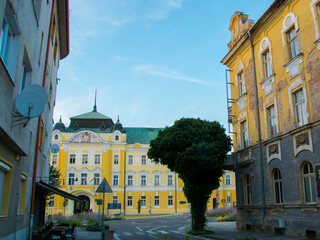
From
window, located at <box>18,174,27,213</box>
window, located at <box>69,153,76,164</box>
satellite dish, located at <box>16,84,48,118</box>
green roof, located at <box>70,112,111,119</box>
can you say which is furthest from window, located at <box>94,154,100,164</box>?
satellite dish, located at <box>16,84,48,118</box>

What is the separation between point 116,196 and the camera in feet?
196

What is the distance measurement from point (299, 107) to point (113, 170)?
159 ft

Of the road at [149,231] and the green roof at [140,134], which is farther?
the green roof at [140,134]

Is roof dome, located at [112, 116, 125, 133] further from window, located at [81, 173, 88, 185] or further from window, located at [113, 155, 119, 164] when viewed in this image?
window, located at [81, 173, 88, 185]

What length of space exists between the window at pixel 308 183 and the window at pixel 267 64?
20.8ft

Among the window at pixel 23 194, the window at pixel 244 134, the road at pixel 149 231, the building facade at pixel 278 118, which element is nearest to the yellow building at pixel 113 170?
the road at pixel 149 231

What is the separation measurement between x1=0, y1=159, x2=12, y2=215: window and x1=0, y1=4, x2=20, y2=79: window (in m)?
2.65

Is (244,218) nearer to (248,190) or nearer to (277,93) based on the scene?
(248,190)

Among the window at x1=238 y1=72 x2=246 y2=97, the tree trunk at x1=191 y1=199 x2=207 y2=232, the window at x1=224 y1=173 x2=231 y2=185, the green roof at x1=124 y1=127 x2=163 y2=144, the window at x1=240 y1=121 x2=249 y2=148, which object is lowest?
the tree trunk at x1=191 y1=199 x2=207 y2=232

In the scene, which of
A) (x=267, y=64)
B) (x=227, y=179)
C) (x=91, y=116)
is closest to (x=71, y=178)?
(x=91, y=116)

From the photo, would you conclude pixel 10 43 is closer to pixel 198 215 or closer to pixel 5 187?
pixel 5 187

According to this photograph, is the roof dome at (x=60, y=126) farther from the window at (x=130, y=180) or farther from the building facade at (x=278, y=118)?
the building facade at (x=278, y=118)

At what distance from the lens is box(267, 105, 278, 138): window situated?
61.5 feet

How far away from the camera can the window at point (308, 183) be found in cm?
1511
